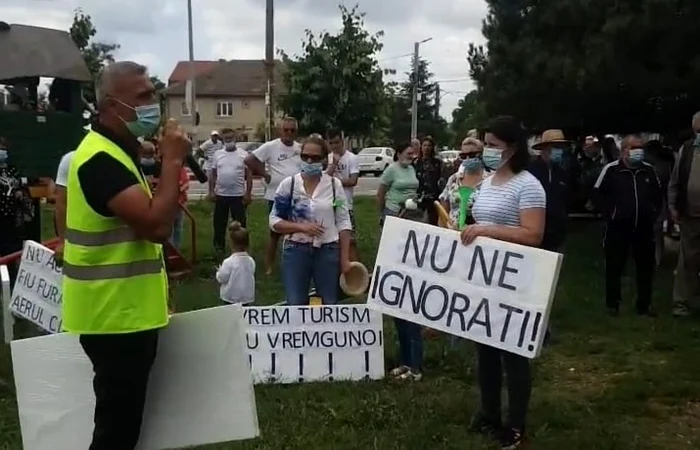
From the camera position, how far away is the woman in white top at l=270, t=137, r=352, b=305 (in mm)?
7211

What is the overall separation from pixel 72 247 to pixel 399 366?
13.0 ft

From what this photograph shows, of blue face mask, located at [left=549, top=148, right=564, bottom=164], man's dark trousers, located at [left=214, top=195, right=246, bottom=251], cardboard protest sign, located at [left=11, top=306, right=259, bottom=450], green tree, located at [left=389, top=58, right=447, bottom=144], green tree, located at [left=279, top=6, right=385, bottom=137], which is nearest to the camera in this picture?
cardboard protest sign, located at [left=11, top=306, right=259, bottom=450]

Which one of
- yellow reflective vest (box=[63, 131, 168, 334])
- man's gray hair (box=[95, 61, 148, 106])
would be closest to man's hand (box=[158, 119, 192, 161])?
yellow reflective vest (box=[63, 131, 168, 334])

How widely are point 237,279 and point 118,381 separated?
15.4ft

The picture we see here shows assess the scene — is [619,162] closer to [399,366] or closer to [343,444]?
[399,366]

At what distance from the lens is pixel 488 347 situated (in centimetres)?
587

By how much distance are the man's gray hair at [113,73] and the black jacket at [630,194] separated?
6814 millimetres

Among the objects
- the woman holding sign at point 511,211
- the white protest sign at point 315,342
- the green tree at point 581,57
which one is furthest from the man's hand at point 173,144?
the green tree at point 581,57

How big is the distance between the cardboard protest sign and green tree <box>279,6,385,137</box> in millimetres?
22044

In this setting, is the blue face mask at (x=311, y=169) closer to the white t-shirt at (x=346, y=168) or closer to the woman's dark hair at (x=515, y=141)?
the woman's dark hair at (x=515, y=141)

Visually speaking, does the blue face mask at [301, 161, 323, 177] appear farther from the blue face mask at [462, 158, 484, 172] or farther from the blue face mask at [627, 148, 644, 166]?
the blue face mask at [627, 148, 644, 166]

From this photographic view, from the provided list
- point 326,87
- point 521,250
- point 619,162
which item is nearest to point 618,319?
point 619,162

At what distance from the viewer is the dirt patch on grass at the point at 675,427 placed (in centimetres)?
603

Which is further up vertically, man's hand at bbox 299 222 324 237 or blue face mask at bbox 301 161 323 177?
blue face mask at bbox 301 161 323 177
